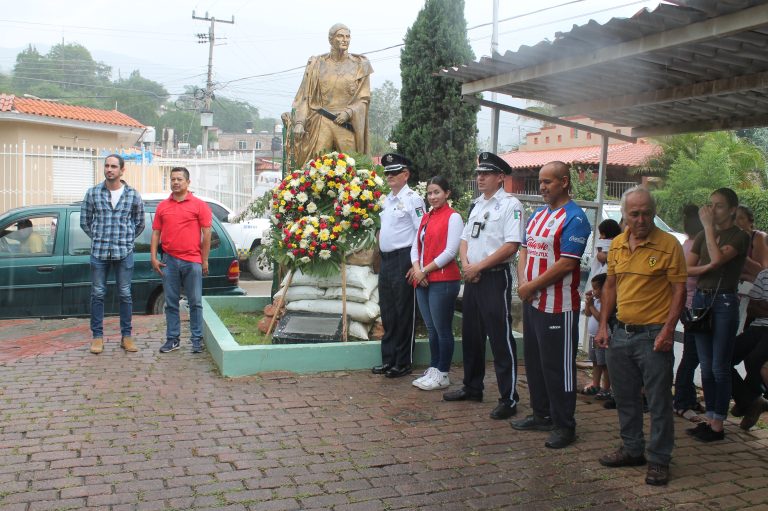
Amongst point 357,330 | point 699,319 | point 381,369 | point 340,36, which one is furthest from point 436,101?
point 699,319

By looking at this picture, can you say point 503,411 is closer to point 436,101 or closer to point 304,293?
point 304,293

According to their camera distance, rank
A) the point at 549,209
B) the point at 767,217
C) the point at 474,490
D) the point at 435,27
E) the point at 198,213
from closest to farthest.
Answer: the point at 474,490 → the point at 549,209 → the point at 198,213 → the point at 435,27 → the point at 767,217

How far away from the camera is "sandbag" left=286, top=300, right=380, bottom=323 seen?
7.98m

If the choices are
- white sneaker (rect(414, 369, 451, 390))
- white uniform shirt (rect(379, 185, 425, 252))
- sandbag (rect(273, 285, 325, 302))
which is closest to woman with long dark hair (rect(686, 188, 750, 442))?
white sneaker (rect(414, 369, 451, 390))

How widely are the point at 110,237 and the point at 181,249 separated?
0.69 meters

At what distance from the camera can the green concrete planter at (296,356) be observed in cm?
701

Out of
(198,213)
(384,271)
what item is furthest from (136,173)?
(384,271)

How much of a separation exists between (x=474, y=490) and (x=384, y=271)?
3045mm

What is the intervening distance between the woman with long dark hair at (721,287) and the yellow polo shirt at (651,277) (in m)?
1.01

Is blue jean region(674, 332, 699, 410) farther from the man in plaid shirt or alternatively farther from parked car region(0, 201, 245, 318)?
parked car region(0, 201, 245, 318)

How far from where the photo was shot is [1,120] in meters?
21.5

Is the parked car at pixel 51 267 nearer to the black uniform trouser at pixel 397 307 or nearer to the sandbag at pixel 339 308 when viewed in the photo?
the sandbag at pixel 339 308

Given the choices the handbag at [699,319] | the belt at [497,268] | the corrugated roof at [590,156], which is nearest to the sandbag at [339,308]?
the belt at [497,268]

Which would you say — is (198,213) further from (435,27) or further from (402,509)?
(435,27)
